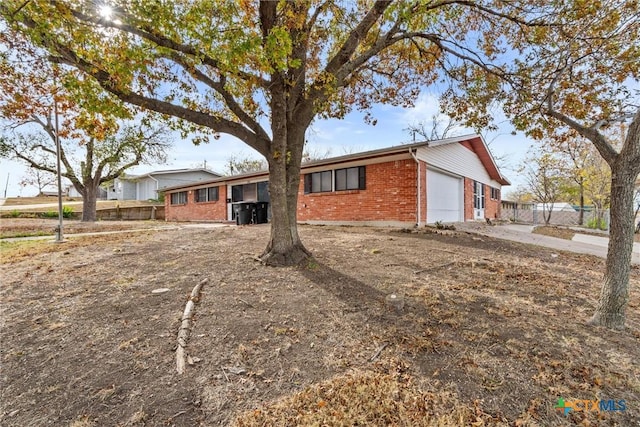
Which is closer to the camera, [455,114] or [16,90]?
[16,90]

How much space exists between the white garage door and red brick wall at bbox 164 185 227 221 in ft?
39.2

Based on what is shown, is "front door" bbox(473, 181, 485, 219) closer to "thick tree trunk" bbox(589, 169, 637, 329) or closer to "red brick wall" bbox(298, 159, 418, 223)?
"red brick wall" bbox(298, 159, 418, 223)

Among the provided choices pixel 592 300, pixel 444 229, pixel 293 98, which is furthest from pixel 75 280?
pixel 444 229

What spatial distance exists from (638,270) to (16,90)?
12895mm

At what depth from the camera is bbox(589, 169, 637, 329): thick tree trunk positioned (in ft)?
9.29

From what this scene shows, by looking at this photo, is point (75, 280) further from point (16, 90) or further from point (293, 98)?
point (293, 98)

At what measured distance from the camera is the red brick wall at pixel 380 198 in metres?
10.2

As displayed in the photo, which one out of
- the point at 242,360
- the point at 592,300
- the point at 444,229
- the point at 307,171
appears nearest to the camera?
the point at 242,360

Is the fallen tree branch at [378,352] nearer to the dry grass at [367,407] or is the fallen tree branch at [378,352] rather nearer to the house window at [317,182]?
the dry grass at [367,407]

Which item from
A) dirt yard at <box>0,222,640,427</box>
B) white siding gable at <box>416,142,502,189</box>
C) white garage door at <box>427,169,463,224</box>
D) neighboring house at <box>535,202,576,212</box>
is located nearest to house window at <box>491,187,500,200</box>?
neighboring house at <box>535,202,576,212</box>

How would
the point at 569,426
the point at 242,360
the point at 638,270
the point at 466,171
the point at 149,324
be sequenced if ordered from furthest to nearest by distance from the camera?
the point at 466,171
the point at 638,270
the point at 149,324
the point at 242,360
the point at 569,426

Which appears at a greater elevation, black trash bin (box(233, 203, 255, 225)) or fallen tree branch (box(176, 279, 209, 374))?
black trash bin (box(233, 203, 255, 225))

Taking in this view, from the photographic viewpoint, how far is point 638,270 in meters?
5.93

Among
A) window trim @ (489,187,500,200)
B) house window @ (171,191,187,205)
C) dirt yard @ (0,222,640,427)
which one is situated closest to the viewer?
dirt yard @ (0,222,640,427)
